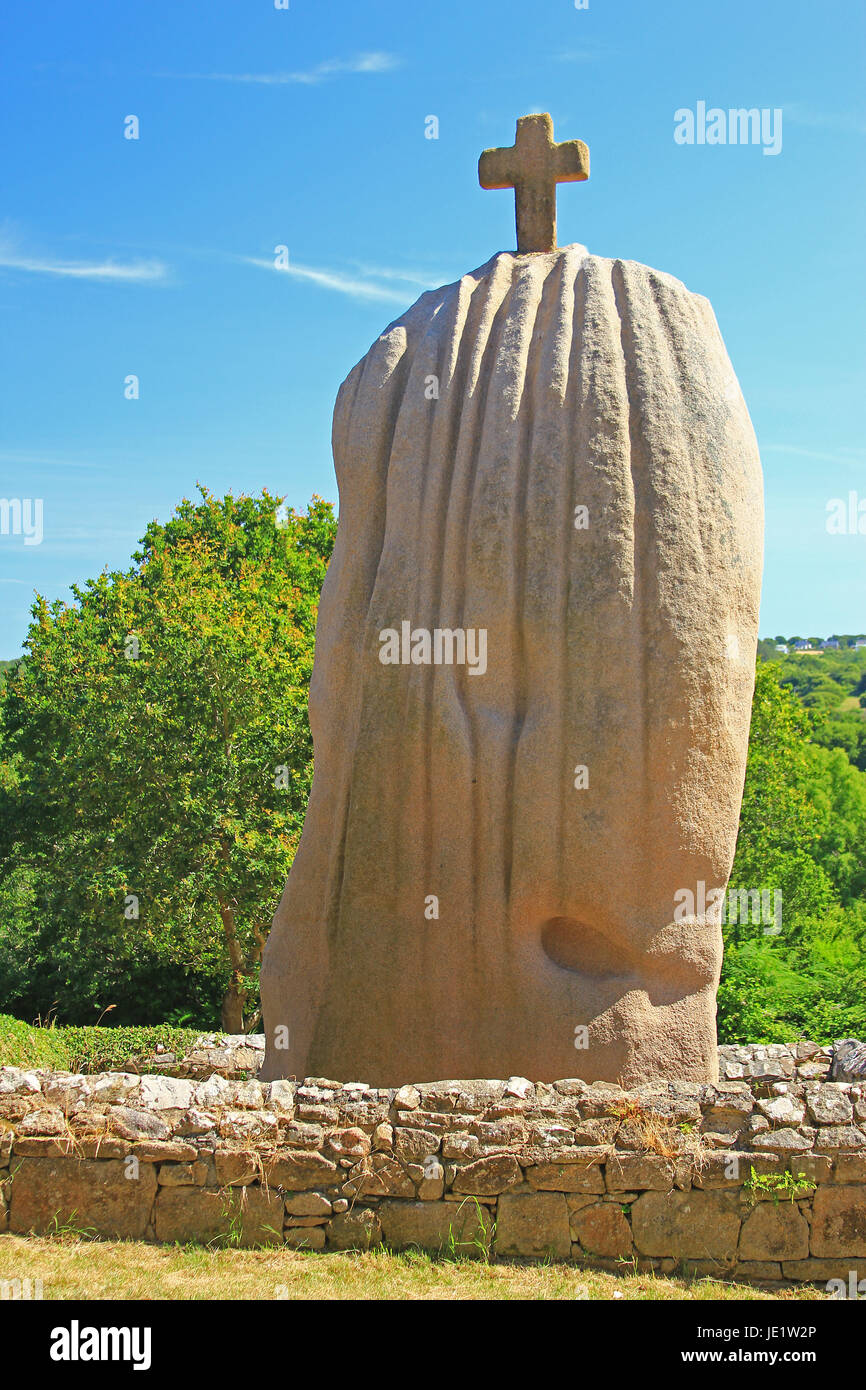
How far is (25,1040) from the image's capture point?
10.3 meters

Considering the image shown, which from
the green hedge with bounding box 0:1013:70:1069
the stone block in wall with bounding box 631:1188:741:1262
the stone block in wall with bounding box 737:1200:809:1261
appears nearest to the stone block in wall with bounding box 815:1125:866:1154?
the stone block in wall with bounding box 737:1200:809:1261

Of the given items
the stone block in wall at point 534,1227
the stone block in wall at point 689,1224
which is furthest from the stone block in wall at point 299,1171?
the stone block in wall at point 689,1224

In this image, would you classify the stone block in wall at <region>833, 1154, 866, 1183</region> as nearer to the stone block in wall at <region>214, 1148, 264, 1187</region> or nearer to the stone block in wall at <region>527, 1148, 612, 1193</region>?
the stone block in wall at <region>527, 1148, 612, 1193</region>

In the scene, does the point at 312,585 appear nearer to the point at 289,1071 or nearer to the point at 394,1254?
the point at 289,1071

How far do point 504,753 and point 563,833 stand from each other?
55 cm

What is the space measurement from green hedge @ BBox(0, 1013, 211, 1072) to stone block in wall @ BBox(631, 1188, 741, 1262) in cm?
413

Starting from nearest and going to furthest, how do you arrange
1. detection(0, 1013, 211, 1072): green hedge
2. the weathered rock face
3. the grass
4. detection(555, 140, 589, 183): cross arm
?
1. the grass
2. the weathered rock face
3. detection(555, 140, 589, 183): cross arm
4. detection(0, 1013, 211, 1072): green hedge

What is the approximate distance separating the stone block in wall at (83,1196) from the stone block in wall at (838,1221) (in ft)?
10.3

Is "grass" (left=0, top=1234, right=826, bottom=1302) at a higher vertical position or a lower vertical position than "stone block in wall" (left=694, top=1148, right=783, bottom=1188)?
lower

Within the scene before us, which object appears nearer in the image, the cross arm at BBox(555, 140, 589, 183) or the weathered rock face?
the weathered rock face

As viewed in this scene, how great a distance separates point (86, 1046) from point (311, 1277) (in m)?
4.94

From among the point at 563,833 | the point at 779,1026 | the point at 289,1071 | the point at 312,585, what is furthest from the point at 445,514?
the point at 312,585

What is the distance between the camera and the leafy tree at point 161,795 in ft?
57.3

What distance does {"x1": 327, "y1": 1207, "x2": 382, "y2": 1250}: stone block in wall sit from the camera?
5922 millimetres
